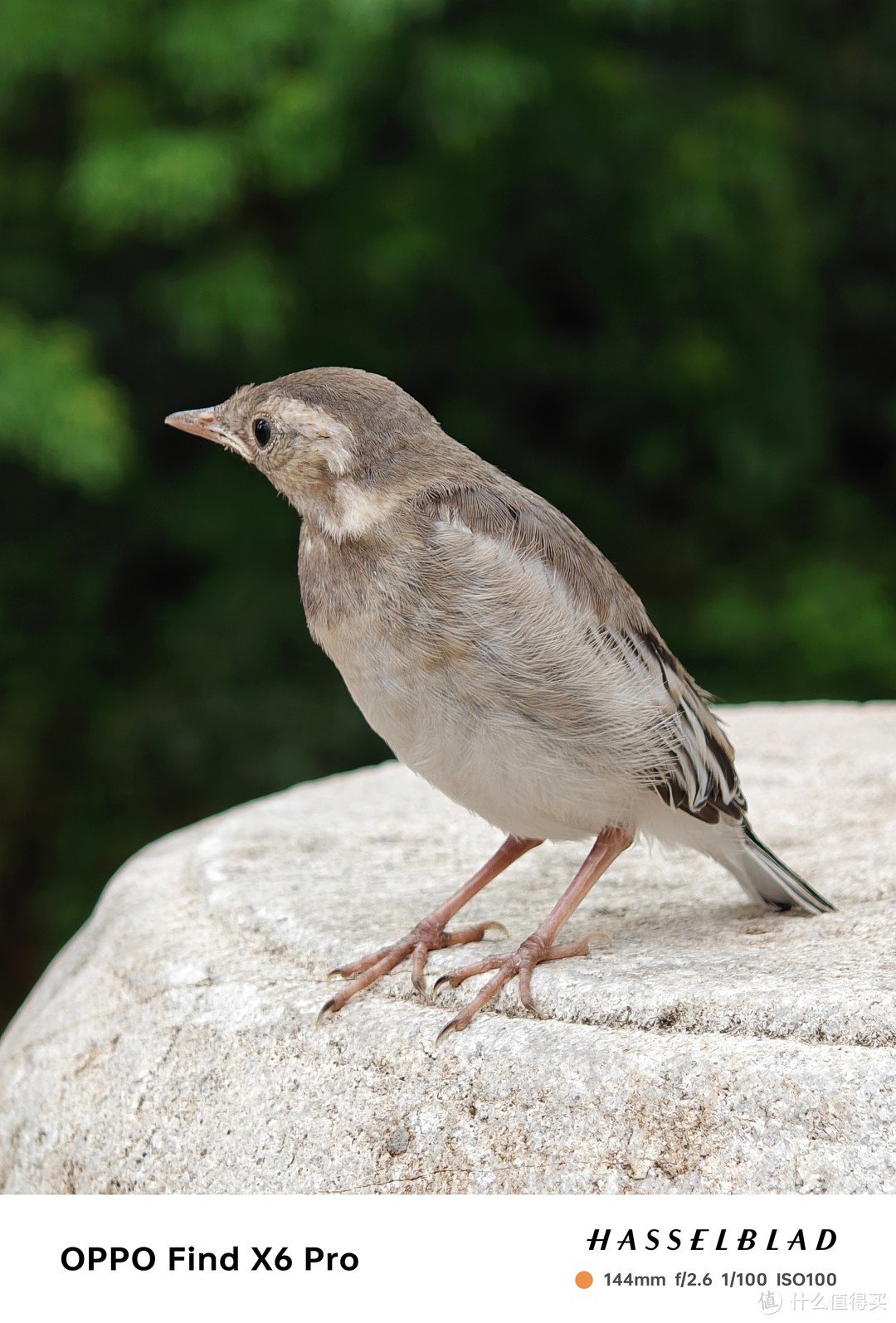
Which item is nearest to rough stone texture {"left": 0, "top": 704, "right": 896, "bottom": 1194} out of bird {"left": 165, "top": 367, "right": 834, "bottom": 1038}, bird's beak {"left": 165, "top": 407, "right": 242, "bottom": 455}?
bird {"left": 165, "top": 367, "right": 834, "bottom": 1038}

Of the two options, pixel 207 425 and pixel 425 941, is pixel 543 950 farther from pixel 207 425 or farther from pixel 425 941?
pixel 207 425

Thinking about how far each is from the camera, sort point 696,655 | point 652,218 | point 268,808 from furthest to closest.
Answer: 1. point 696,655
2. point 652,218
3. point 268,808

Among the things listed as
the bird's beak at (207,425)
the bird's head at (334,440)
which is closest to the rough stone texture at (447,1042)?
the bird's head at (334,440)

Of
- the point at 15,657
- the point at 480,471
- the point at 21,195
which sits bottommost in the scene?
the point at 15,657

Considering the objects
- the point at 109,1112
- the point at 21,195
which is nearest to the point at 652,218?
the point at 21,195

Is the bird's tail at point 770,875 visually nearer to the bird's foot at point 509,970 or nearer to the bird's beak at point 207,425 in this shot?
the bird's foot at point 509,970

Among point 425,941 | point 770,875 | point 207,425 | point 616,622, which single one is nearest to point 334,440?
point 207,425

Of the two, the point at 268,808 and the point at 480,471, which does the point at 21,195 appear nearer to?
the point at 268,808

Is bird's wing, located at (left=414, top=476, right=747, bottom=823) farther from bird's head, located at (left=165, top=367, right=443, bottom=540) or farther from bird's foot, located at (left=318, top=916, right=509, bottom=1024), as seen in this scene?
bird's foot, located at (left=318, top=916, right=509, bottom=1024)
